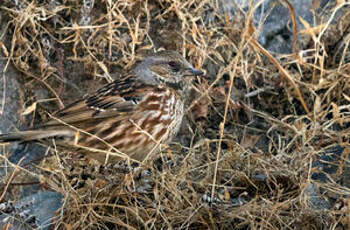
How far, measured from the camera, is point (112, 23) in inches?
208

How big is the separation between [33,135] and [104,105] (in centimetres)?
62

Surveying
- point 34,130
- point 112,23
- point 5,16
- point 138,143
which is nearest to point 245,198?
point 138,143

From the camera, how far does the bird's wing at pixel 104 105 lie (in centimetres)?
443

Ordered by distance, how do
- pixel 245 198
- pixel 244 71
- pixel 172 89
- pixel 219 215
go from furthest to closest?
pixel 244 71
pixel 172 89
pixel 245 198
pixel 219 215

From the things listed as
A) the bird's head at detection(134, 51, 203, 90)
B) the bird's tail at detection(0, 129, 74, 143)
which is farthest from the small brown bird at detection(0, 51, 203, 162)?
the bird's head at detection(134, 51, 203, 90)

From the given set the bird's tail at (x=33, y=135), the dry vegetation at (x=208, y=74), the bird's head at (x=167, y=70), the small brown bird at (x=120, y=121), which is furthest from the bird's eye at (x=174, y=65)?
the bird's tail at (x=33, y=135)

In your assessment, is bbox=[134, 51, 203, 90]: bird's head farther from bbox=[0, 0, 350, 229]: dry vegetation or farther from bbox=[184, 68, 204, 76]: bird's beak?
Result: bbox=[0, 0, 350, 229]: dry vegetation

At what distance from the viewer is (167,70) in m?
4.91

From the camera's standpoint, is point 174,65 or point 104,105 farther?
point 174,65

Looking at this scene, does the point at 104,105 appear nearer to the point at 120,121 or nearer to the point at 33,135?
the point at 120,121

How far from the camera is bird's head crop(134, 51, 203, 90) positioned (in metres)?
4.89

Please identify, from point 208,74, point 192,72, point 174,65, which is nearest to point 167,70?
point 174,65

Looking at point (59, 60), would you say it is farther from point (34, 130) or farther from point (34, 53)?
point (34, 130)

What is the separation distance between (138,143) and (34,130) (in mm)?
739
